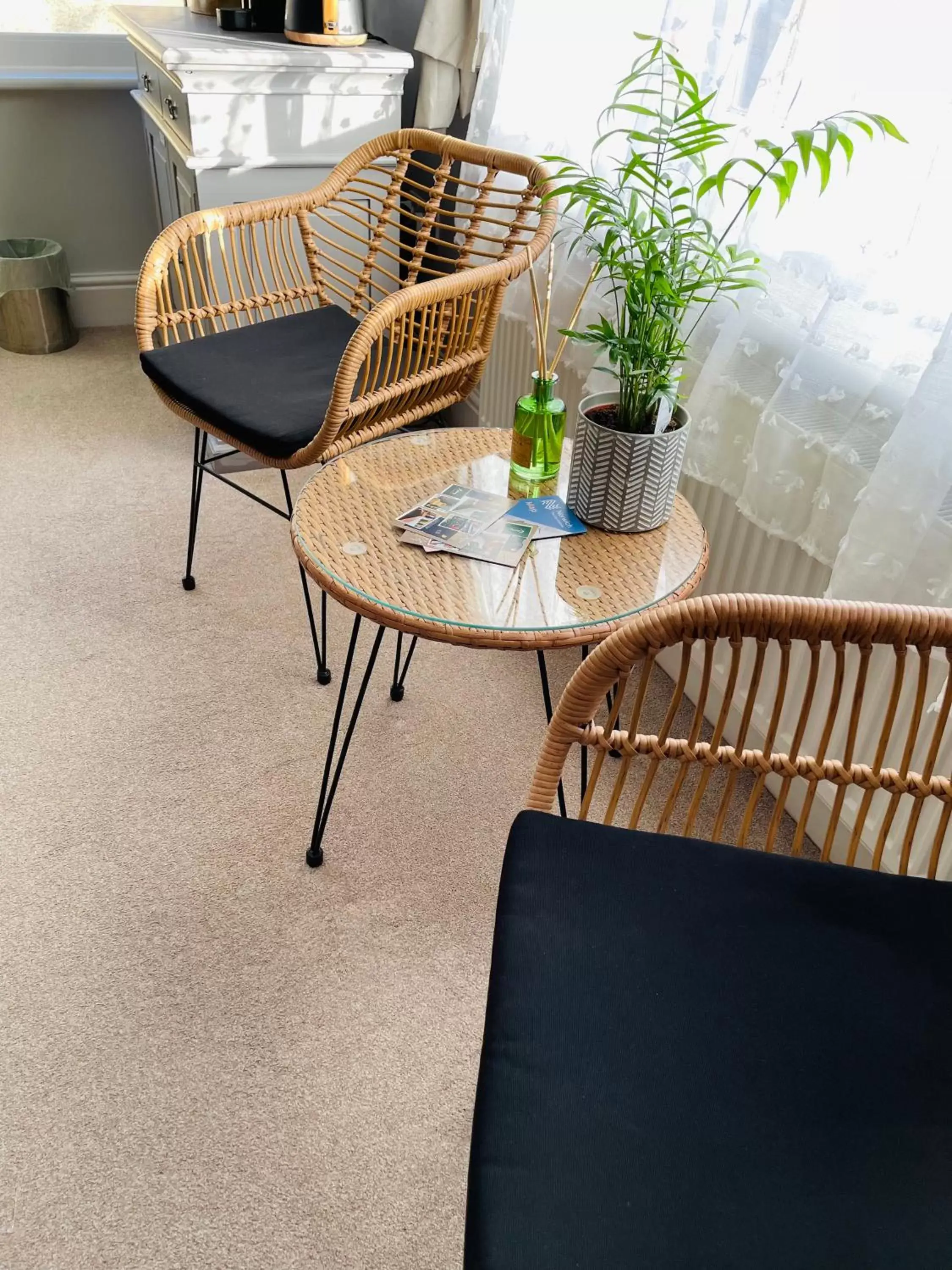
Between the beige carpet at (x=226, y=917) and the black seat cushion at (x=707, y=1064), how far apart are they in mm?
459

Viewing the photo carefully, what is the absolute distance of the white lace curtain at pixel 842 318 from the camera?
1078 mm

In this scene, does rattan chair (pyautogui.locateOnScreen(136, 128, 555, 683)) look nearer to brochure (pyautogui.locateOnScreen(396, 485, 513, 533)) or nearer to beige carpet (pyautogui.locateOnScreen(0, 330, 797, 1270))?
beige carpet (pyautogui.locateOnScreen(0, 330, 797, 1270))

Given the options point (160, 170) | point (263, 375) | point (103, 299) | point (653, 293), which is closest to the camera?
point (653, 293)

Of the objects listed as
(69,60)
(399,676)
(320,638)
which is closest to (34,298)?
(69,60)

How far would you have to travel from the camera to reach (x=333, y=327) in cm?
187

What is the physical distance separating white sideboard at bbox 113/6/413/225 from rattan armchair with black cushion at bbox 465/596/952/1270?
1.73m

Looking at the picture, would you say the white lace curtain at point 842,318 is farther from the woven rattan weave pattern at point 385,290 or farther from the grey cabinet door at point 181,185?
the grey cabinet door at point 181,185

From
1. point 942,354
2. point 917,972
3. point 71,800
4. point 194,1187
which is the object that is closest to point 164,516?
point 71,800

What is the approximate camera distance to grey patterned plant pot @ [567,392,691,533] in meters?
1.17

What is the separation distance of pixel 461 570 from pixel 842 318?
56cm

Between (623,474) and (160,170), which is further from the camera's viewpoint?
(160,170)

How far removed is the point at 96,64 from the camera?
288 cm

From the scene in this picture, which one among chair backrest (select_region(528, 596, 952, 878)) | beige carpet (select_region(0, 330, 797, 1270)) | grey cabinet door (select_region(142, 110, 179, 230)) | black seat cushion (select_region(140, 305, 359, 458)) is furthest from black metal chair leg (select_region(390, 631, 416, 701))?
grey cabinet door (select_region(142, 110, 179, 230))

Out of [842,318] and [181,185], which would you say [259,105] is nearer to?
[181,185]
